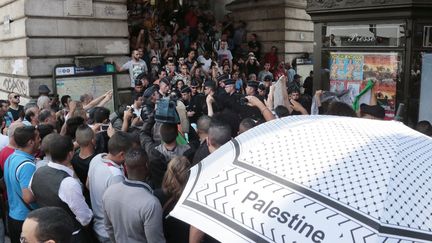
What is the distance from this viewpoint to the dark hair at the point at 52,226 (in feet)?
7.11

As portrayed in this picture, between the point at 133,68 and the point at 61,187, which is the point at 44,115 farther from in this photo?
the point at 133,68

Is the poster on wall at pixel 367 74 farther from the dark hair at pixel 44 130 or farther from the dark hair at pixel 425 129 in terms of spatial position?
the dark hair at pixel 44 130

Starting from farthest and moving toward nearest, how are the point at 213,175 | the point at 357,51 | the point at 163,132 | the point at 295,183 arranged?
the point at 357,51
the point at 163,132
the point at 213,175
the point at 295,183

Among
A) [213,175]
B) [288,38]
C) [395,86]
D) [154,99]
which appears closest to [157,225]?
[213,175]

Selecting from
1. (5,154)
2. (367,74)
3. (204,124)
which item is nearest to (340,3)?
(367,74)

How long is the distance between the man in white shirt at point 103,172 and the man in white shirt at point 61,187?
169 millimetres

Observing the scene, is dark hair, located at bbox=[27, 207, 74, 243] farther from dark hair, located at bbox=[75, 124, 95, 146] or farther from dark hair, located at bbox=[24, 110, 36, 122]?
dark hair, located at bbox=[24, 110, 36, 122]

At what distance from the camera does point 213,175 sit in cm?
214

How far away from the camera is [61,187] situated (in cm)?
357

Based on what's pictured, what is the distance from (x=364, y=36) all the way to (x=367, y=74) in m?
0.67

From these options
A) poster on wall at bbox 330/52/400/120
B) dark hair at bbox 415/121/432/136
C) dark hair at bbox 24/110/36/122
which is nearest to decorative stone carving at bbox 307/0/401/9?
poster on wall at bbox 330/52/400/120

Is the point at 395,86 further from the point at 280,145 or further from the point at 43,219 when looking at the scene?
the point at 43,219

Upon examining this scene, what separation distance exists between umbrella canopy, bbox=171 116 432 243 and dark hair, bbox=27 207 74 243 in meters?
0.64

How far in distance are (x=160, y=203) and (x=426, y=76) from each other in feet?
18.2
